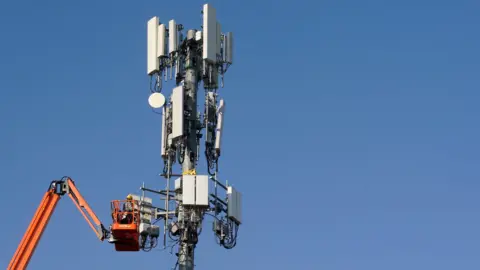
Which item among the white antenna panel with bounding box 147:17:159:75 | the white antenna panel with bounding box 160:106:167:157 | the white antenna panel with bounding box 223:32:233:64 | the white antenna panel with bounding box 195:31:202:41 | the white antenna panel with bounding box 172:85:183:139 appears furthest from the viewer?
the white antenna panel with bounding box 223:32:233:64

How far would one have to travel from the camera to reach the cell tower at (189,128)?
326 ft

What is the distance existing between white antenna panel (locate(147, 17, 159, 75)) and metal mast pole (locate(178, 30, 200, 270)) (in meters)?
2.77

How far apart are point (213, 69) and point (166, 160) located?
28.7ft

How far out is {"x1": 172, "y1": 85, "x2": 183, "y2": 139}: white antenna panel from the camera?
101812 mm

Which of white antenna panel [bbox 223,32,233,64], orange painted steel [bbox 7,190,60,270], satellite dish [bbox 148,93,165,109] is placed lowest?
orange painted steel [bbox 7,190,60,270]

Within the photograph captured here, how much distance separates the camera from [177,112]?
102188mm

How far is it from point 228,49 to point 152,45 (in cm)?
645

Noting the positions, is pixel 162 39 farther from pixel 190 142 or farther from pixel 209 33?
pixel 190 142

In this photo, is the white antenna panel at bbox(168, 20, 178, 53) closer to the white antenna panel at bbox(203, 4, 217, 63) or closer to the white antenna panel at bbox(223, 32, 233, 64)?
the white antenna panel at bbox(203, 4, 217, 63)

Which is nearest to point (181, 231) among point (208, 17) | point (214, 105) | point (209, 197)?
point (209, 197)

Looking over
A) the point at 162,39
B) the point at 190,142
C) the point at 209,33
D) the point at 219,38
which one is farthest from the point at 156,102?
the point at 219,38

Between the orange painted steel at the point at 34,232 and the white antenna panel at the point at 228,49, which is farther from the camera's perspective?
the white antenna panel at the point at 228,49

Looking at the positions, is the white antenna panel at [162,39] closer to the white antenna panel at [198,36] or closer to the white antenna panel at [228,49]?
the white antenna panel at [198,36]

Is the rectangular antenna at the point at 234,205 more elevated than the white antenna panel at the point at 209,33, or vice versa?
the white antenna panel at the point at 209,33
